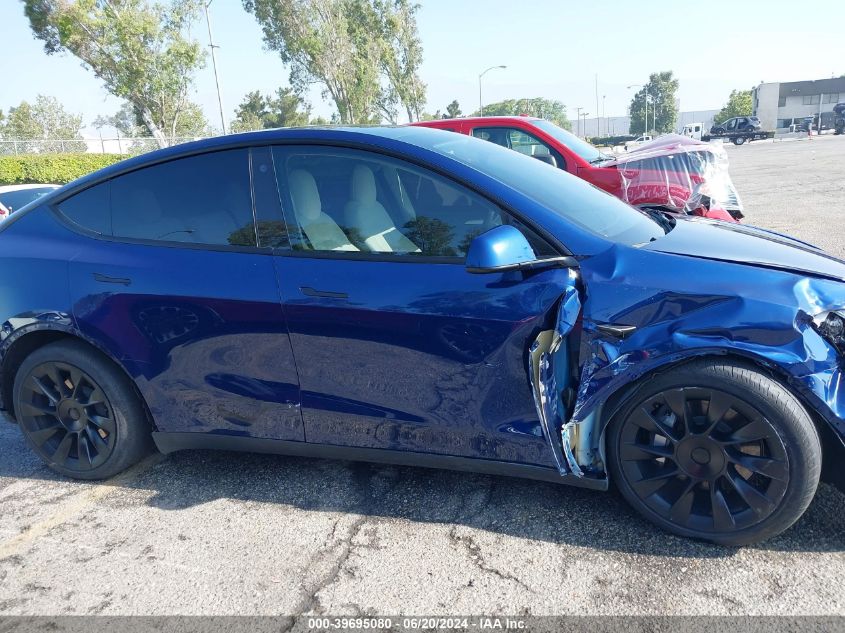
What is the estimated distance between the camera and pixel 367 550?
8.46 ft

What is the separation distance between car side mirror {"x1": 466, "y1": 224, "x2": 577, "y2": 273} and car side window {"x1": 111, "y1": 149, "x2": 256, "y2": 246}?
Answer: 3.55 ft

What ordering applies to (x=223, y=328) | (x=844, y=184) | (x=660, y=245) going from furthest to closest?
1. (x=844, y=184)
2. (x=223, y=328)
3. (x=660, y=245)

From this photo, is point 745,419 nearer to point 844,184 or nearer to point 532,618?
point 532,618

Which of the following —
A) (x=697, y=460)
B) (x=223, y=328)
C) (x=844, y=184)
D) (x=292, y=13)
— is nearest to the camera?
(x=697, y=460)

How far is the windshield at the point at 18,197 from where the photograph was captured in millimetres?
9031

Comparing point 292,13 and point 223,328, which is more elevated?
point 292,13

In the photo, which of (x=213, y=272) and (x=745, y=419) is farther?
(x=213, y=272)

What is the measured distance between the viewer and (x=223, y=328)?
283cm

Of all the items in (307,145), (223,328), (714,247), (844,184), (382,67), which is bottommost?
(844,184)

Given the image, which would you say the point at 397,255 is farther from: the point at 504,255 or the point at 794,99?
the point at 794,99

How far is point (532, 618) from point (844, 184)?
1578 centimetres

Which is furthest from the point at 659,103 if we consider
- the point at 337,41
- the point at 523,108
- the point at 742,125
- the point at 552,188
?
the point at 552,188

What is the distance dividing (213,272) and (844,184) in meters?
15.8

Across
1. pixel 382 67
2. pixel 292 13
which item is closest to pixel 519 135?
pixel 292 13
